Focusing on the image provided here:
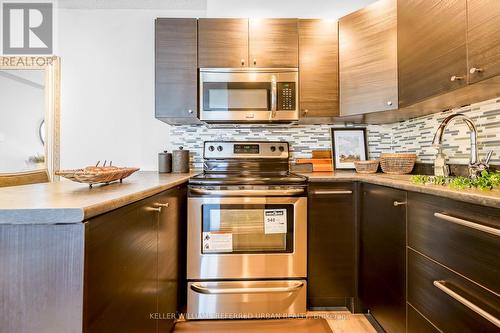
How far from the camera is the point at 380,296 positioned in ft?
4.98

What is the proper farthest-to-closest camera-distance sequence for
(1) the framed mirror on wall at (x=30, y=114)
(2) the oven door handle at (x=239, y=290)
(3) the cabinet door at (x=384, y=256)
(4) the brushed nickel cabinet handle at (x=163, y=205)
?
(1) the framed mirror on wall at (x=30, y=114) → (2) the oven door handle at (x=239, y=290) → (3) the cabinet door at (x=384, y=256) → (4) the brushed nickel cabinet handle at (x=163, y=205)

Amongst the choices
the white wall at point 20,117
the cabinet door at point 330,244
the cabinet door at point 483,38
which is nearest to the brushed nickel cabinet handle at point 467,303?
the cabinet door at point 330,244

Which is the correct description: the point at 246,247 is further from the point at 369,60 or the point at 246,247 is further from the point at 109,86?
the point at 109,86

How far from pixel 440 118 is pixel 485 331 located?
4.79 ft

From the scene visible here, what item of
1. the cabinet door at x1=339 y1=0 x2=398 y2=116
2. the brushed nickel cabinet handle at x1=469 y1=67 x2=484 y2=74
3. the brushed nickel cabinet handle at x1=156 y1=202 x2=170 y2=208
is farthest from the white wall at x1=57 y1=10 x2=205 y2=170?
the brushed nickel cabinet handle at x1=469 y1=67 x2=484 y2=74

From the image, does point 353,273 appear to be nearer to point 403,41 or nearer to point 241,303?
point 241,303

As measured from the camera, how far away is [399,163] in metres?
1.99

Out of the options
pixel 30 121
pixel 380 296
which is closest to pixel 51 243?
pixel 380 296

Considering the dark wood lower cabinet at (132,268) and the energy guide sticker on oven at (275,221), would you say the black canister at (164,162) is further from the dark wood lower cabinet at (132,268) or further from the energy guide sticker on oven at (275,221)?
the energy guide sticker on oven at (275,221)

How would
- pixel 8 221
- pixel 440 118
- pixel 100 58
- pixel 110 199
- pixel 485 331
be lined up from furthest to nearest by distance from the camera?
pixel 100 58, pixel 440 118, pixel 485 331, pixel 110 199, pixel 8 221

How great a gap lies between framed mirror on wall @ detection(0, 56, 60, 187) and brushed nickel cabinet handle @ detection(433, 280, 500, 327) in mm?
2796

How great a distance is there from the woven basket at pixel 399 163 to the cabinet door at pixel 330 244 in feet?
1.58

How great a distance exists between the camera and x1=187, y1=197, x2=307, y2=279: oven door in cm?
173

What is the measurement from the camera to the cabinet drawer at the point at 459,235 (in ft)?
2.65
